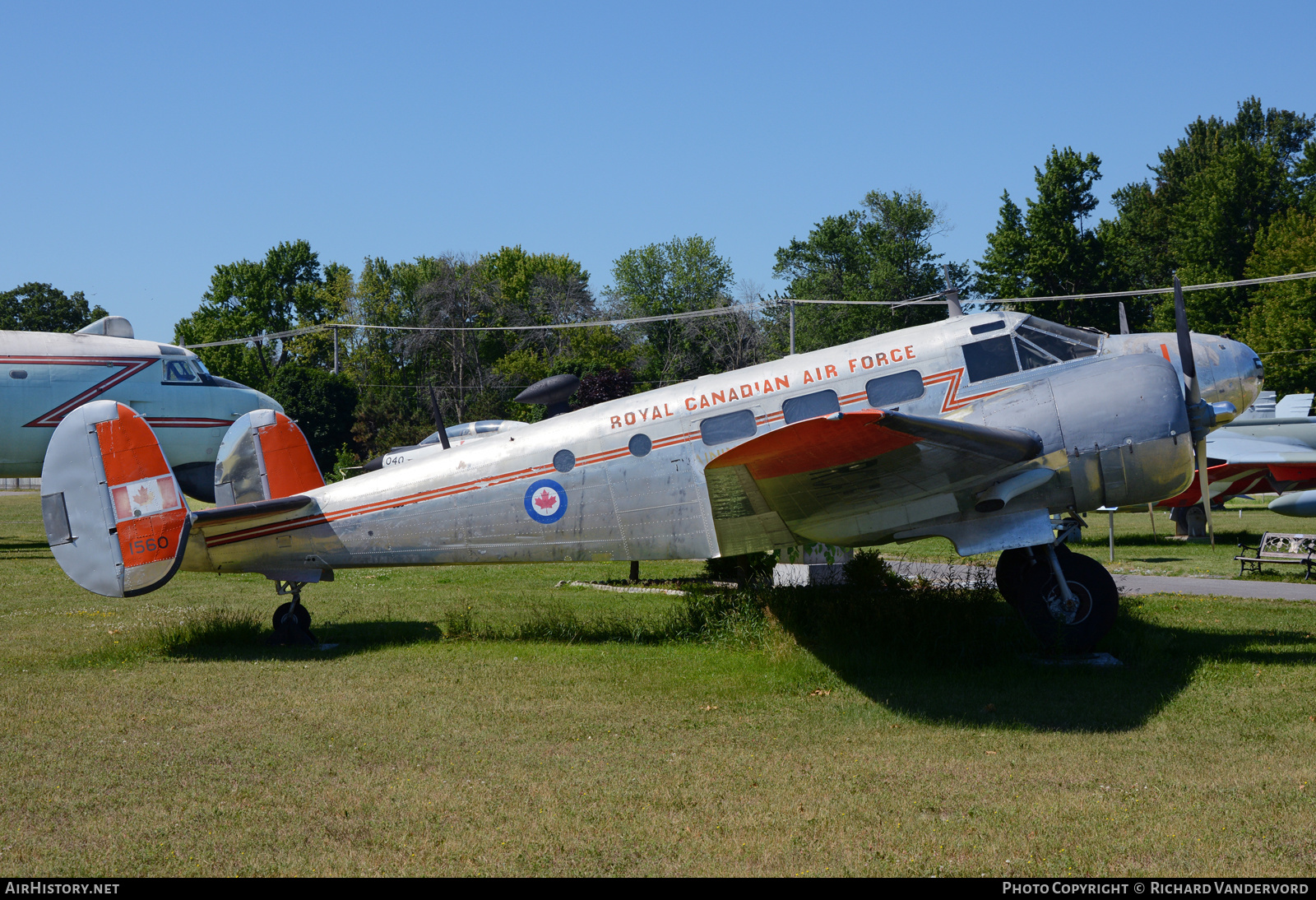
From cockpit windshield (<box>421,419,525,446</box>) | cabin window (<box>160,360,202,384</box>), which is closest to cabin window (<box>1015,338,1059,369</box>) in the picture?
cockpit windshield (<box>421,419,525,446</box>)

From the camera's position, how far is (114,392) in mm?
22641

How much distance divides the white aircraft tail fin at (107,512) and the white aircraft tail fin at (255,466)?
1.60 meters

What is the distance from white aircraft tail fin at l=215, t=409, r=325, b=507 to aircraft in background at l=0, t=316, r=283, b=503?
11.3 metres

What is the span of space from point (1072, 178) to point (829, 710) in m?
57.2

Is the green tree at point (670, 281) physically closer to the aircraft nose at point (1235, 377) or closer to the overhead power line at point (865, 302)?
the overhead power line at point (865, 302)

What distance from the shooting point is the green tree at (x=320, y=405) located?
190ft

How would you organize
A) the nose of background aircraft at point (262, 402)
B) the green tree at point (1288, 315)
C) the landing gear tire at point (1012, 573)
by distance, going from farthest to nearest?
the green tree at point (1288, 315) < the nose of background aircraft at point (262, 402) < the landing gear tire at point (1012, 573)

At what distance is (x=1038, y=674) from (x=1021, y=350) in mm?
Answer: 3343

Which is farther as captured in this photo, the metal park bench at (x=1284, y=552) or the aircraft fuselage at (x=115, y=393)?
the aircraft fuselage at (x=115, y=393)

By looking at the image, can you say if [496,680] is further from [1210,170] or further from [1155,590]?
[1210,170]

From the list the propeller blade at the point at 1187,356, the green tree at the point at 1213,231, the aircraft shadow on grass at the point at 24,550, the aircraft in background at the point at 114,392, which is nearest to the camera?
the propeller blade at the point at 1187,356

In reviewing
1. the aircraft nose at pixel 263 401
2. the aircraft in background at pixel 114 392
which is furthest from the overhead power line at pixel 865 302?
the aircraft in background at pixel 114 392

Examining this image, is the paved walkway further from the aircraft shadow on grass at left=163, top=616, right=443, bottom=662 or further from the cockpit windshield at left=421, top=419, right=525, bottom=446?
the cockpit windshield at left=421, top=419, right=525, bottom=446

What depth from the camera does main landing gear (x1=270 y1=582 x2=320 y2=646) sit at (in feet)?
38.0
